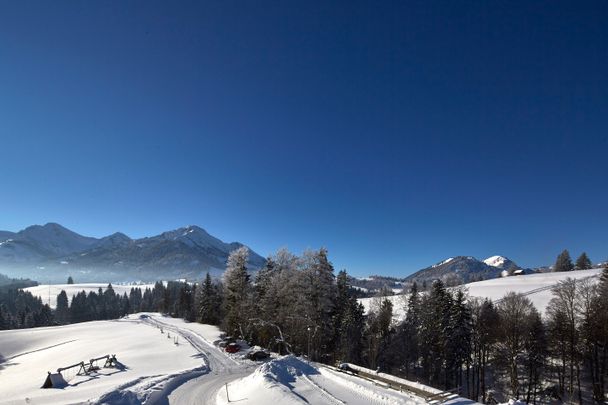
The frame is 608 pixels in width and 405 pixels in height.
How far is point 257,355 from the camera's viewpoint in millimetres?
42750

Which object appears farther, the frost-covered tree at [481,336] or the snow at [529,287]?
the snow at [529,287]

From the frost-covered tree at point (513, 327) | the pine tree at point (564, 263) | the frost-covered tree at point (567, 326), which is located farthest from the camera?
the pine tree at point (564, 263)

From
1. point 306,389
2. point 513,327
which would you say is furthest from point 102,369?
point 513,327

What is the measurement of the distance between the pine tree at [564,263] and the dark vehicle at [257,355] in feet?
397

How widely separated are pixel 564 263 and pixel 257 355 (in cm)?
12466

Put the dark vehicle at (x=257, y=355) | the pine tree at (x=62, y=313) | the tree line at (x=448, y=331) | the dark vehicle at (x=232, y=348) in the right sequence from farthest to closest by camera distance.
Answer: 1. the pine tree at (x=62, y=313)
2. the dark vehicle at (x=232, y=348)
3. the dark vehicle at (x=257, y=355)
4. the tree line at (x=448, y=331)

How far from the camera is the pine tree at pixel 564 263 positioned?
4756 inches

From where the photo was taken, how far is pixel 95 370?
118ft

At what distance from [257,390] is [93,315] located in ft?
565

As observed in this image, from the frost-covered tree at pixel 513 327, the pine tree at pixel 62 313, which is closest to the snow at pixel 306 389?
the frost-covered tree at pixel 513 327

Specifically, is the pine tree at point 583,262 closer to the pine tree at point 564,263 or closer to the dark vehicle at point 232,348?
the pine tree at point 564,263

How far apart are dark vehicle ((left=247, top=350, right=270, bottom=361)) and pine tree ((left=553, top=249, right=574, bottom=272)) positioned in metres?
121

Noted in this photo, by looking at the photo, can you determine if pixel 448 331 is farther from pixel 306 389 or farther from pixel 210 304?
pixel 210 304

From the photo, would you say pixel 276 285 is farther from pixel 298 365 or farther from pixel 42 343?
pixel 42 343
